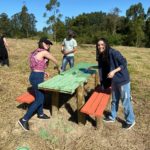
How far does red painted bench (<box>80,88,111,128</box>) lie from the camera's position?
559cm

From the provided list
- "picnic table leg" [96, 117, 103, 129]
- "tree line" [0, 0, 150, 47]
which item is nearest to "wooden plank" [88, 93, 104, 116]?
"picnic table leg" [96, 117, 103, 129]

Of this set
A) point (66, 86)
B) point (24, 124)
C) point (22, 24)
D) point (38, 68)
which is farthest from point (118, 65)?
point (22, 24)

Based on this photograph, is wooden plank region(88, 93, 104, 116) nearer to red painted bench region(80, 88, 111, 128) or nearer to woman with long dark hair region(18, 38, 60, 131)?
red painted bench region(80, 88, 111, 128)

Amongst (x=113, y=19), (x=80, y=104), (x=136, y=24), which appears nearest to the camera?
(x=80, y=104)

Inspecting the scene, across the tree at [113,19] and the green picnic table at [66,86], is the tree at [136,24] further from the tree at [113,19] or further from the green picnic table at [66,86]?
the green picnic table at [66,86]

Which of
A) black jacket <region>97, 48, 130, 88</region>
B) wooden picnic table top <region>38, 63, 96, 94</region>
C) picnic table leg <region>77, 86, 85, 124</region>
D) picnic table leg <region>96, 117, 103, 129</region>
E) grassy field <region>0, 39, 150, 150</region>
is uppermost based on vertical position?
black jacket <region>97, 48, 130, 88</region>

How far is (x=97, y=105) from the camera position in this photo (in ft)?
19.6

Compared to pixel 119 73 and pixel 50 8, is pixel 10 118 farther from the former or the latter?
pixel 50 8

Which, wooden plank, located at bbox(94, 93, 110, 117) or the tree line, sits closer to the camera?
wooden plank, located at bbox(94, 93, 110, 117)

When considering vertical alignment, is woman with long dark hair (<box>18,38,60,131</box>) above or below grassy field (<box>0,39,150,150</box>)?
above

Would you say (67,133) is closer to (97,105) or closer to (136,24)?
(97,105)

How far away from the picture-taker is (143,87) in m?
9.77

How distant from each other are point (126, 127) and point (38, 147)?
193 cm

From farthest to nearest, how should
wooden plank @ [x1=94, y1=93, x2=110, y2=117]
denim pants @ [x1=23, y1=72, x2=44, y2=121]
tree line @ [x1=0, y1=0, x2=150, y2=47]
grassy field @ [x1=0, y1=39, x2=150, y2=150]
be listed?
tree line @ [x1=0, y1=0, x2=150, y2=47] → denim pants @ [x1=23, y1=72, x2=44, y2=121] → wooden plank @ [x1=94, y1=93, x2=110, y2=117] → grassy field @ [x1=0, y1=39, x2=150, y2=150]
